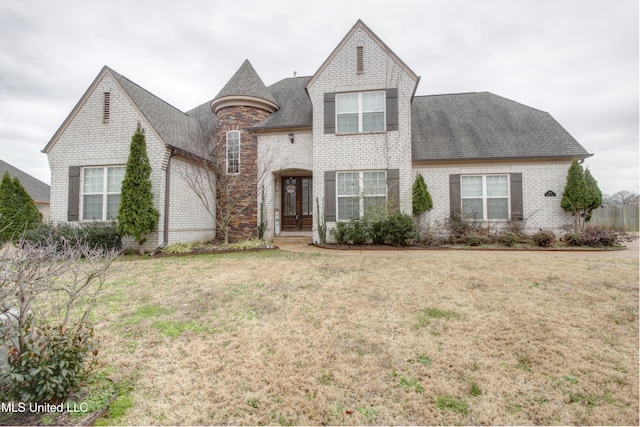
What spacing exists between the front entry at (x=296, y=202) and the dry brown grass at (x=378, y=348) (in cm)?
767

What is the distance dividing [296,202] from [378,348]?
36.1 feet

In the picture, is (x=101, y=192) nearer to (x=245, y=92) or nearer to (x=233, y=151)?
(x=233, y=151)

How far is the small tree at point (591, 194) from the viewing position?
10805 millimetres

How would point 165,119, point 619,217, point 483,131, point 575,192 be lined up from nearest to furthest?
point 575,192, point 165,119, point 483,131, point 619,217

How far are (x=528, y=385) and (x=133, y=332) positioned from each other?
4.28 m

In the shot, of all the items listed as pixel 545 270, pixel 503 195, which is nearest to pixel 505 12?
pixel 503 195

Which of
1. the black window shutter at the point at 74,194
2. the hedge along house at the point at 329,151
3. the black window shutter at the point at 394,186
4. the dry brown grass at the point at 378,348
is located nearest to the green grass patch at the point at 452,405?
the dry brown grass at the point at 378,348

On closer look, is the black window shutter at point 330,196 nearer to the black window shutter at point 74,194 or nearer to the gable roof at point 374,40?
the gable roof at point 374,40

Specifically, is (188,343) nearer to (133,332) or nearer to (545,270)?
(133,332)

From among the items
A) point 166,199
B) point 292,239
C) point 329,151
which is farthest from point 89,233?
point 329,151

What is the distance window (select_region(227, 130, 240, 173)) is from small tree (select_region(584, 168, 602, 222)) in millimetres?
13258

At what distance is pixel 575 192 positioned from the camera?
10.9 meters

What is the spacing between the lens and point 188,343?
3.42 meters

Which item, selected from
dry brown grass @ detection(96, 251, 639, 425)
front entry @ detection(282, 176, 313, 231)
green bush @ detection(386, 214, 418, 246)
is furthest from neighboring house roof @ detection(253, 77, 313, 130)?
dry brown grass @ detection(96, 251, 639, 425)
